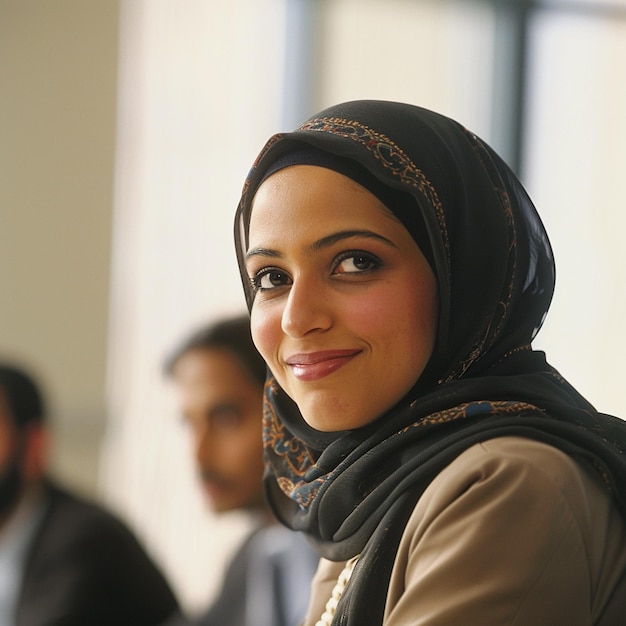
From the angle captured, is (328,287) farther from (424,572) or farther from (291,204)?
(424,572)

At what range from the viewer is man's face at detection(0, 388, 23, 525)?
3.19 m

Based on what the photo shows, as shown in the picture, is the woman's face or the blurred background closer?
the woman's face

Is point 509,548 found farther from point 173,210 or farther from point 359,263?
point 173,210

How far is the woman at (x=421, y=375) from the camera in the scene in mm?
898

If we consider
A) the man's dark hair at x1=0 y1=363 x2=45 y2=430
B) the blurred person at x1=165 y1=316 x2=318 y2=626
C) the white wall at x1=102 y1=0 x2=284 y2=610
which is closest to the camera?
the blurred person at x1=165 y1=316 x2=318 y2=626

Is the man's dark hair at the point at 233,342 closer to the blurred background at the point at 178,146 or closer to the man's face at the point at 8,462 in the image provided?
the man's face at the point at 8,462

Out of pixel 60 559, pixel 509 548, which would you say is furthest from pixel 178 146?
pixel 509 548

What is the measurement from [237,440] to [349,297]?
149 centimetres

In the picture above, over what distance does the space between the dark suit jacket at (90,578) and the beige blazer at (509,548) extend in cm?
197

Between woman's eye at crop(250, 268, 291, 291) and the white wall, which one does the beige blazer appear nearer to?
woman's eye at crop(250, 268, 291, 291)

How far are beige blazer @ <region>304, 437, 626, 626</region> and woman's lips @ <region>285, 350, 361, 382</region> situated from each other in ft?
0.56

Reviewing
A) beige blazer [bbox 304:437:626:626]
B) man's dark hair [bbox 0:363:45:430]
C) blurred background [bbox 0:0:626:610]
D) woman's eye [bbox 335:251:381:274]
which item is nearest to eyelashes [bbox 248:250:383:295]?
woman's eye [bbox 335:251:381:274]

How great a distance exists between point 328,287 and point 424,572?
1.01ft

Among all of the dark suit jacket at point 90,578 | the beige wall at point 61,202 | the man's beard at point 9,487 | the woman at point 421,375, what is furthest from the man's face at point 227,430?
the beige wall at point 61,202
